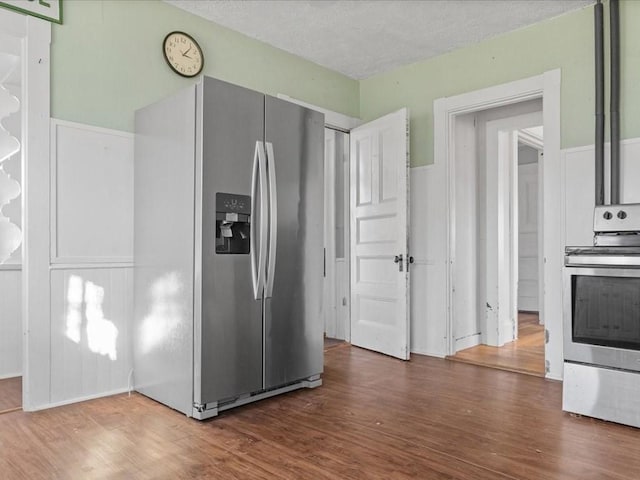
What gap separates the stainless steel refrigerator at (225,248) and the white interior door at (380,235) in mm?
1063

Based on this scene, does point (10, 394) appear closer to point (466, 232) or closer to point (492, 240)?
point (466, 232)

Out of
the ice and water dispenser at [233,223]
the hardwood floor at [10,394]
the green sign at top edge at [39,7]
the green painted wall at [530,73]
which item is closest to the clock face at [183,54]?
the green sign at top edge at [39,7]

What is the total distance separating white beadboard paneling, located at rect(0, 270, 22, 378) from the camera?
3.59m

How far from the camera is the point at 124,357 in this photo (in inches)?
121

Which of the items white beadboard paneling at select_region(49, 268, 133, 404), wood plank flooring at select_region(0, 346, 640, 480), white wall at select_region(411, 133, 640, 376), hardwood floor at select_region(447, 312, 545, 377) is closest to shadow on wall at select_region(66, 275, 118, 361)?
white beadboard paneling at select_region(49, 268, 133, 404)

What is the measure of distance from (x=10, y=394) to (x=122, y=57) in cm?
227

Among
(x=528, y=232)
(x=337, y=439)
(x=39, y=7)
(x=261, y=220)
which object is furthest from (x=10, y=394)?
(x=528, y=232)

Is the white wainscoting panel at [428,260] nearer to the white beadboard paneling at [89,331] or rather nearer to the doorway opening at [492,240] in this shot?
the doorway opening at [492,240]

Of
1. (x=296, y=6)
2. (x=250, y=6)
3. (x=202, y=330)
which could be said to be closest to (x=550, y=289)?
(x=202, y=330)

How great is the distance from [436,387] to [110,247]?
2.30 metres

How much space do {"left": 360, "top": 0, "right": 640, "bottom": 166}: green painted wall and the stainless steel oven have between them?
3.57 feet

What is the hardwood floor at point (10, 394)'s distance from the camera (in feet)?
9.11

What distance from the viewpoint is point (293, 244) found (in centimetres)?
303

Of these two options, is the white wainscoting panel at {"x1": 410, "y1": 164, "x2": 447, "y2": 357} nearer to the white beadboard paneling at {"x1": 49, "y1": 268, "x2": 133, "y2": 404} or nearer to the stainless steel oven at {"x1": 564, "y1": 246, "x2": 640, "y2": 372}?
the stainless steel oven at {"x1": 564, "y1": 246, "x2": 640, "y2": 372}
